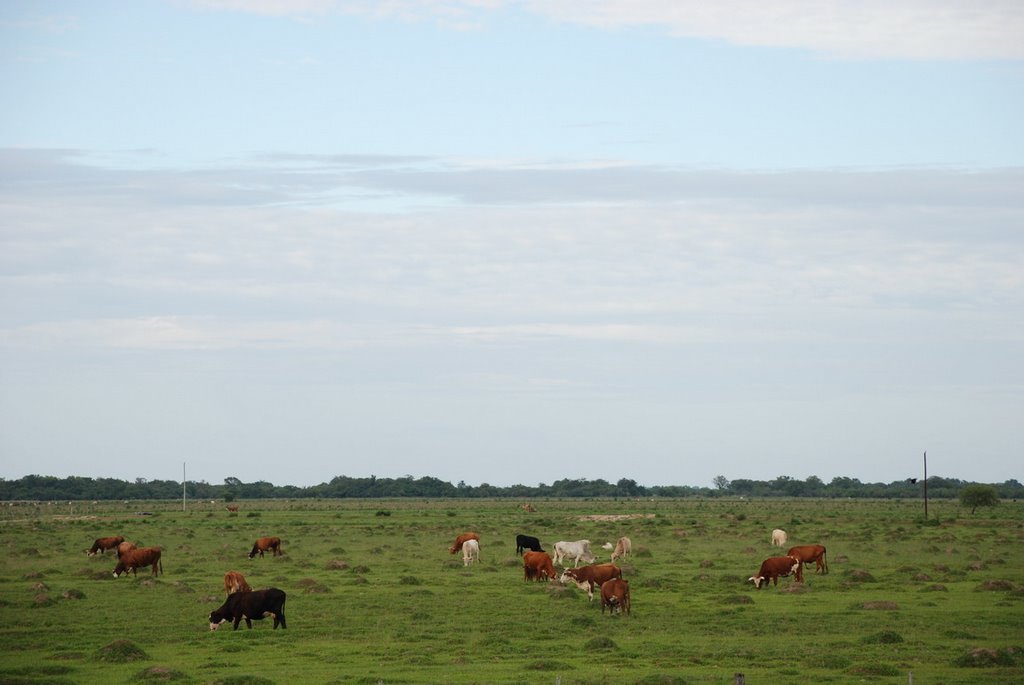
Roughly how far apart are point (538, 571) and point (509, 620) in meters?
9.32

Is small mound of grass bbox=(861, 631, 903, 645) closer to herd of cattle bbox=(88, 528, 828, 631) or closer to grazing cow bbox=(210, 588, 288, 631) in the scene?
herd of cattle bbox=(88, 528, 828, 631)

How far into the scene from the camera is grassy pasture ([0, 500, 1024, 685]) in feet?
85.2

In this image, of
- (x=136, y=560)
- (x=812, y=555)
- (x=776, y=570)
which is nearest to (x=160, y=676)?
(x=136, y=560)

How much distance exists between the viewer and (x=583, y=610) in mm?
35344

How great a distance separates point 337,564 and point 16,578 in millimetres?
12662

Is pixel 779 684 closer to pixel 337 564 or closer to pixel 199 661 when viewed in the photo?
pixel 199 661

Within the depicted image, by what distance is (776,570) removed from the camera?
41.4 meters

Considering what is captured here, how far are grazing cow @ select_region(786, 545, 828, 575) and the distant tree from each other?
76472 mm

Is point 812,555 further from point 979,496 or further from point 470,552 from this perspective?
point 979,496

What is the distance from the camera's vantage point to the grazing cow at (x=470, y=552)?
5006cm

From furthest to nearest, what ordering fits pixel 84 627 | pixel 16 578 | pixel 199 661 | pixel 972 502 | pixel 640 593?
1. pixel 972 502
2. pixel 16 578
3. pixel 640 593
4. pixel 84 627
5. pixel 199 661

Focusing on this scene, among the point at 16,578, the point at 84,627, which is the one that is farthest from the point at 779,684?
the point at 16,578

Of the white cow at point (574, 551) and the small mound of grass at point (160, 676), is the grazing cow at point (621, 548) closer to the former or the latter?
the white cow at point (574, 551)

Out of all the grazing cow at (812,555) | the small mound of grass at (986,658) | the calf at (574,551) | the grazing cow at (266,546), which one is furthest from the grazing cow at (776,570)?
the grazing cow at (266,546)
